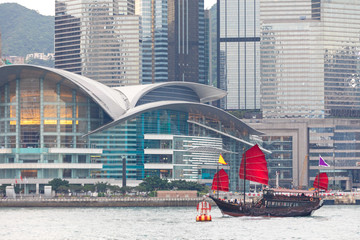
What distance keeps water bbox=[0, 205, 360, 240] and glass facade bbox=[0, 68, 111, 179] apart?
132 feet

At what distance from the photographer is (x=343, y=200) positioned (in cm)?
17125

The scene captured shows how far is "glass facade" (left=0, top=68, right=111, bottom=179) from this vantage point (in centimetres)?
17588

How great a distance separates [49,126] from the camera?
176750 mm

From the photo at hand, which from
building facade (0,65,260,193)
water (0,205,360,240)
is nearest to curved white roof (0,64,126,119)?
building facade (0,65,260,193)

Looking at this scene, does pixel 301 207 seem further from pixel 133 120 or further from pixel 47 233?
pixel 133 120

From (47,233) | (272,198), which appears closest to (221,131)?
(272,198)

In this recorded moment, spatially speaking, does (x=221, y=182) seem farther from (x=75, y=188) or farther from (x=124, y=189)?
(x=75, y=188)

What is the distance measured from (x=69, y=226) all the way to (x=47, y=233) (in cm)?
856

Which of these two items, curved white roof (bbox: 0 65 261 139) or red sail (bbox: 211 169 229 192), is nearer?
red sail (bbox: 211 169 229 192)

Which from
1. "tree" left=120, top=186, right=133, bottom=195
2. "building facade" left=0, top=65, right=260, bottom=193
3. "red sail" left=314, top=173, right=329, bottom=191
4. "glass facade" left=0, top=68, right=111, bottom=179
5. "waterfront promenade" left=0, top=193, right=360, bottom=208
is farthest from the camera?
"glass facade" left=0, top=68, right=111, bottom=179

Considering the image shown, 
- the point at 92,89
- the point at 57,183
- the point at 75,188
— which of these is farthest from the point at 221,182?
the point at 92,89

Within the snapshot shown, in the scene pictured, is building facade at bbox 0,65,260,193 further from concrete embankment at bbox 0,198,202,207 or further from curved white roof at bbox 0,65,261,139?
concrete embankment at bbox 0,198,202,207

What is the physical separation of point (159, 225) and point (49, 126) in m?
74.9

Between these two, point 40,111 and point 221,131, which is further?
point 221,131
